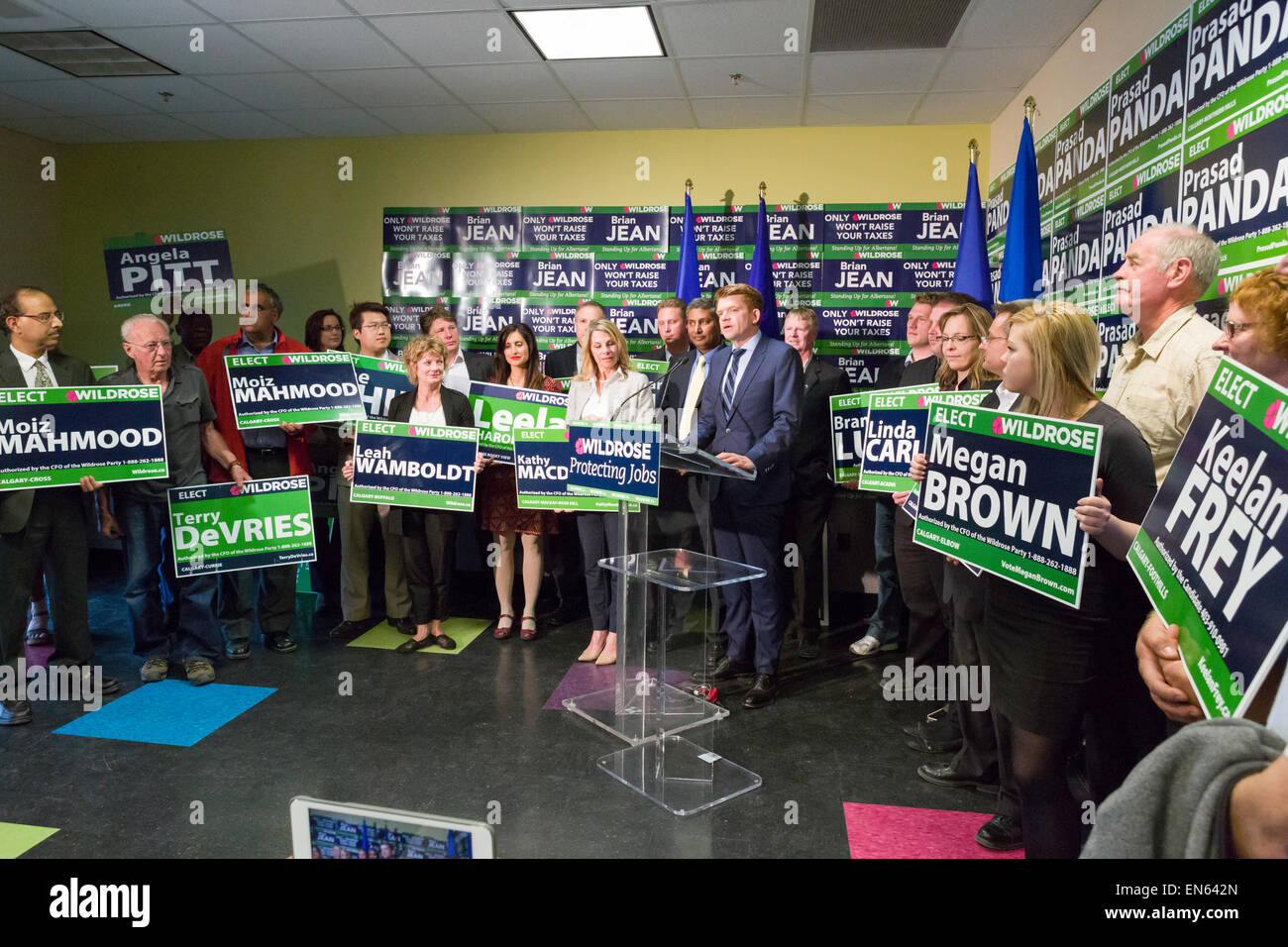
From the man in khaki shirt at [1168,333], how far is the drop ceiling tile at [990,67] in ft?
9.36

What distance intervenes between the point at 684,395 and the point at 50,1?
405cm

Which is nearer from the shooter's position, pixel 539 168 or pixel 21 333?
pixel 21 333

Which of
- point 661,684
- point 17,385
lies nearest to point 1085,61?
point 661,684

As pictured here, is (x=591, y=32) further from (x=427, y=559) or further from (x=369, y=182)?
(x=427, y=559)

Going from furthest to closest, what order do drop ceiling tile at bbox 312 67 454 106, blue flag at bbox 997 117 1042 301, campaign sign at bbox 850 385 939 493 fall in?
drop ceiling tile at bbox 312 67 454 106
blue flag at bbox 997 117 1042 301
campaign sign at bbox 850 385 939 493

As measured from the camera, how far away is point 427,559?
14.3ft

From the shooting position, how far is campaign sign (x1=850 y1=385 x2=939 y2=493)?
3328 millimetres

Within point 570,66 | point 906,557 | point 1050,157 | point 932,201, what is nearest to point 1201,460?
point 906,557

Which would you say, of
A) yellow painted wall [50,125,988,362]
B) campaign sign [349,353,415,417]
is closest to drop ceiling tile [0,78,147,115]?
yellow painted wall [50,125,988,362]

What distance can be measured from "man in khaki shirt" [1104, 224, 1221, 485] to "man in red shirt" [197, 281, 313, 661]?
13.0 ft

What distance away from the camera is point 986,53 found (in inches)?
181

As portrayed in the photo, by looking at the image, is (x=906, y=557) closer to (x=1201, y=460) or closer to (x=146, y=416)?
(x=1201, y=460)

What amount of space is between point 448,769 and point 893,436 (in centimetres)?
231

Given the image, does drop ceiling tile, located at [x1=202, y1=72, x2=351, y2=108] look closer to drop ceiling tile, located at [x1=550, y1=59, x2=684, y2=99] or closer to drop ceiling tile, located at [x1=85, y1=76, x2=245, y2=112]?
drop ceiling tile, located at [x1=85, y1=76, x2=245, y2=112]
